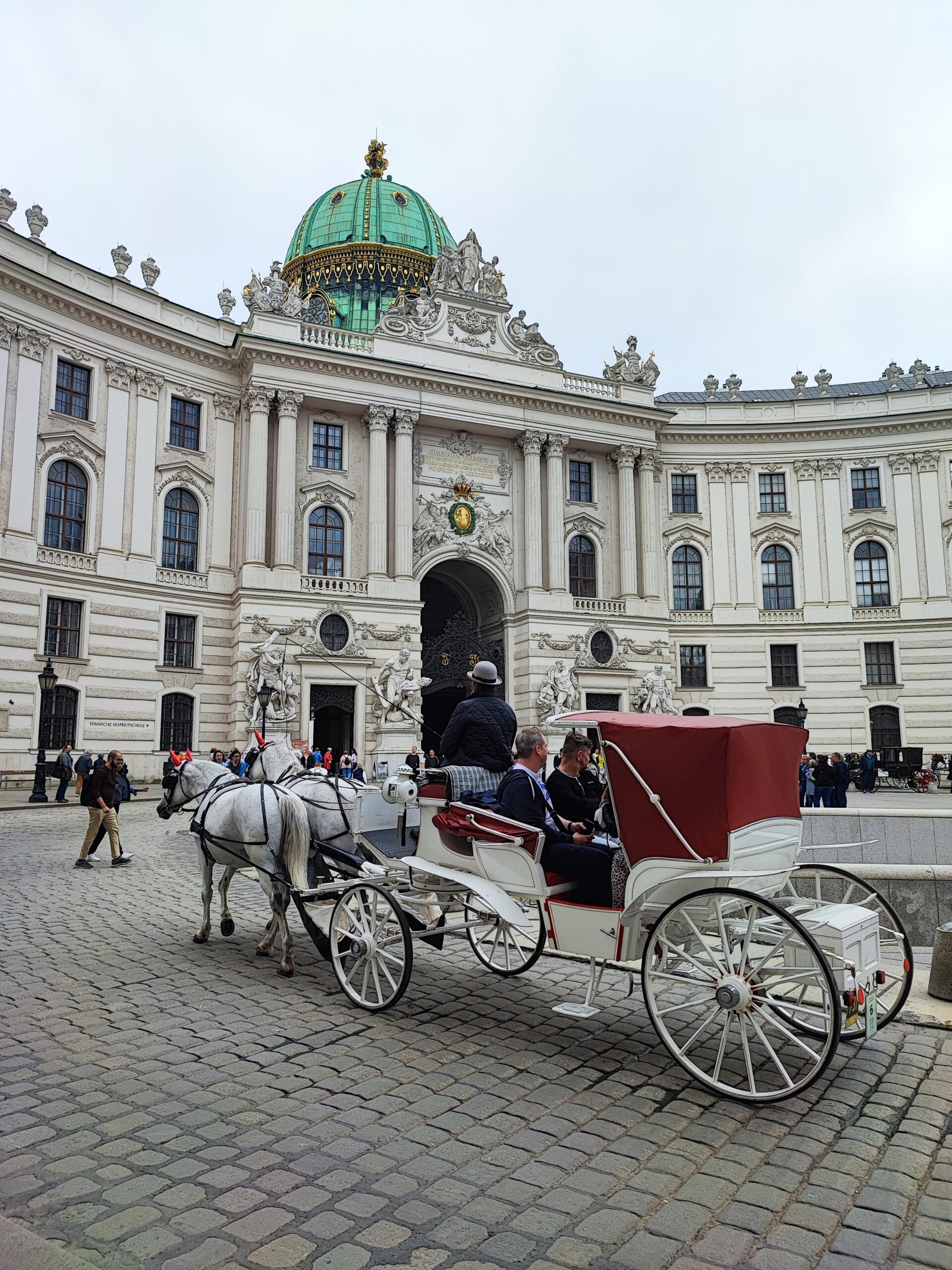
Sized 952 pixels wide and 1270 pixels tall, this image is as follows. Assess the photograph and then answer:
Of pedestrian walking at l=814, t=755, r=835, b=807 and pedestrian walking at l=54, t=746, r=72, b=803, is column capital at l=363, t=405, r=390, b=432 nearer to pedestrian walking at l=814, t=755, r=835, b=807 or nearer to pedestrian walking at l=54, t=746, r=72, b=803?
pedestrian walking at l=54, t=746, r=72, b=803

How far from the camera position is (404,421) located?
1350 inches

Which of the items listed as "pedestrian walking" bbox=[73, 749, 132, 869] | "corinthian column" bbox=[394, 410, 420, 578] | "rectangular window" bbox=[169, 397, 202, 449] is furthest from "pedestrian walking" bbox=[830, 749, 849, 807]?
"rectangular window" bbox=[169, 397, 202, 449]

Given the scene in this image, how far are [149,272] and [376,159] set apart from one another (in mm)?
20953

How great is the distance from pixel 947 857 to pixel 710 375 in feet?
121

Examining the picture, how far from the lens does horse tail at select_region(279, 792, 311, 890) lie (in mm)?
7480

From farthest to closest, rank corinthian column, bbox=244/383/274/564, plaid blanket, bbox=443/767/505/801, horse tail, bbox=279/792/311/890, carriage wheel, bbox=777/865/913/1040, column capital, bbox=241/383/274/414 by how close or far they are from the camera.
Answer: column capital, bbox=241/383/274/414 → corinthian column, bbox=244/383/274/564 → horse tail, bbox=279/792/311/890 → plaid blanket, bbox=443/767/505/801 → carriage wheel, bbox=777/865/913/1040

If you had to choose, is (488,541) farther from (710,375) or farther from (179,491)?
(710,375)

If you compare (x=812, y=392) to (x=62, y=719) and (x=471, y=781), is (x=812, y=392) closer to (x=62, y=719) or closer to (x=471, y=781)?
(x=62, y=719)

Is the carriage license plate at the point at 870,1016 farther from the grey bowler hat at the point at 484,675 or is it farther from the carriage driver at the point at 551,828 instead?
the grey bowler hat at the point at 484,675

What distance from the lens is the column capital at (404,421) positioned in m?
34.3

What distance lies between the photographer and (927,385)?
134ft

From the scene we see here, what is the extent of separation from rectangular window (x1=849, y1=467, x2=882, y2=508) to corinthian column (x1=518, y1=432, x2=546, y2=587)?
15.1 meters

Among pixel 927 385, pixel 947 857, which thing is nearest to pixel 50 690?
pixel 947 857

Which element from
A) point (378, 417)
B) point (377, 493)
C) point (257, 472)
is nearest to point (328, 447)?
point (378, 417)
